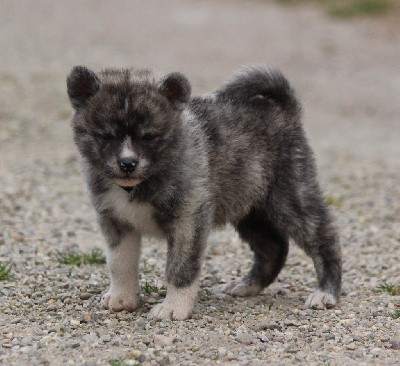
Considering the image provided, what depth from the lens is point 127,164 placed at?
5.48 meters

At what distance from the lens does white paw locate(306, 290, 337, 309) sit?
646 centimetres

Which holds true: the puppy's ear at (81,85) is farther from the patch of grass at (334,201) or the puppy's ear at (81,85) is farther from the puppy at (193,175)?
the patch of grass at (334,201)

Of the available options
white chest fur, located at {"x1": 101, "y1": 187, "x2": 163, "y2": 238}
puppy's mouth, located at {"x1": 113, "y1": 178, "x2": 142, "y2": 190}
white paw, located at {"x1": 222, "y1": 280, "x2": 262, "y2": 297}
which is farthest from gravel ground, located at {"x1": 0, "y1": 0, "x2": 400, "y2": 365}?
puppy's mouth, located at {"x1": 113, "y1": 178, "x2": 142, "y2": 190}

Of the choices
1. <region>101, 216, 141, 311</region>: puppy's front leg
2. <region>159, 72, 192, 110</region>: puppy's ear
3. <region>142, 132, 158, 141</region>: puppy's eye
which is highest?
<region>159, 72, 192, 110</region>: puppy's ear

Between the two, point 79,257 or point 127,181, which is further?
point 79,257

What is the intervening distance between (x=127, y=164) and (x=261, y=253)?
1.87 metres

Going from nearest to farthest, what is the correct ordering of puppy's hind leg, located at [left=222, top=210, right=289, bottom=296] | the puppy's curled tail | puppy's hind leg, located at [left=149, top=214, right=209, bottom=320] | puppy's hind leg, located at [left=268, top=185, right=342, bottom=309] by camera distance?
puppy's hind leg, located at [left=149, top=214, right=209, bottom=320] < puppy's hind leg, located at [left=268, top=185, right=342, bottom=309] < the puppy's curled tail < puppy's hind leg, located at [left=222, top=210, right=289, bottom=296]

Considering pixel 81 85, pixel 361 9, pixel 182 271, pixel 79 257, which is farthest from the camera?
A: pixel 361 9

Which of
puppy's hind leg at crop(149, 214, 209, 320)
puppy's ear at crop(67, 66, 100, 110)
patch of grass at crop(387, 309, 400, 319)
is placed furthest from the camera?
patch of grass at crop(387, 309, 400, 319)

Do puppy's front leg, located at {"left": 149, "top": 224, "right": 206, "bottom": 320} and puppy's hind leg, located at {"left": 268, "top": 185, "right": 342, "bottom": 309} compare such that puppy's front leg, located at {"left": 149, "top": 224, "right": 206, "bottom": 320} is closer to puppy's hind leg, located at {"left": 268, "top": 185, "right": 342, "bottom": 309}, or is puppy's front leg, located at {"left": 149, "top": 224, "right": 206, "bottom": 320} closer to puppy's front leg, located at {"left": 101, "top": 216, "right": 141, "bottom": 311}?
puppy's front leg, located at {"left": 101, "top": 216, "right": 141, "bottom": 311}

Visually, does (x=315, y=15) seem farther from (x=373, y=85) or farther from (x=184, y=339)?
(x=184, y=339)

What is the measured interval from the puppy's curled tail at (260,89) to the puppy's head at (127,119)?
2.95ft

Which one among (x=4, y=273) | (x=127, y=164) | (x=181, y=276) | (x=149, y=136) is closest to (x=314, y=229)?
(x=181, y=276)

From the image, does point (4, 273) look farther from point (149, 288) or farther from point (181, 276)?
point (181, 276)
